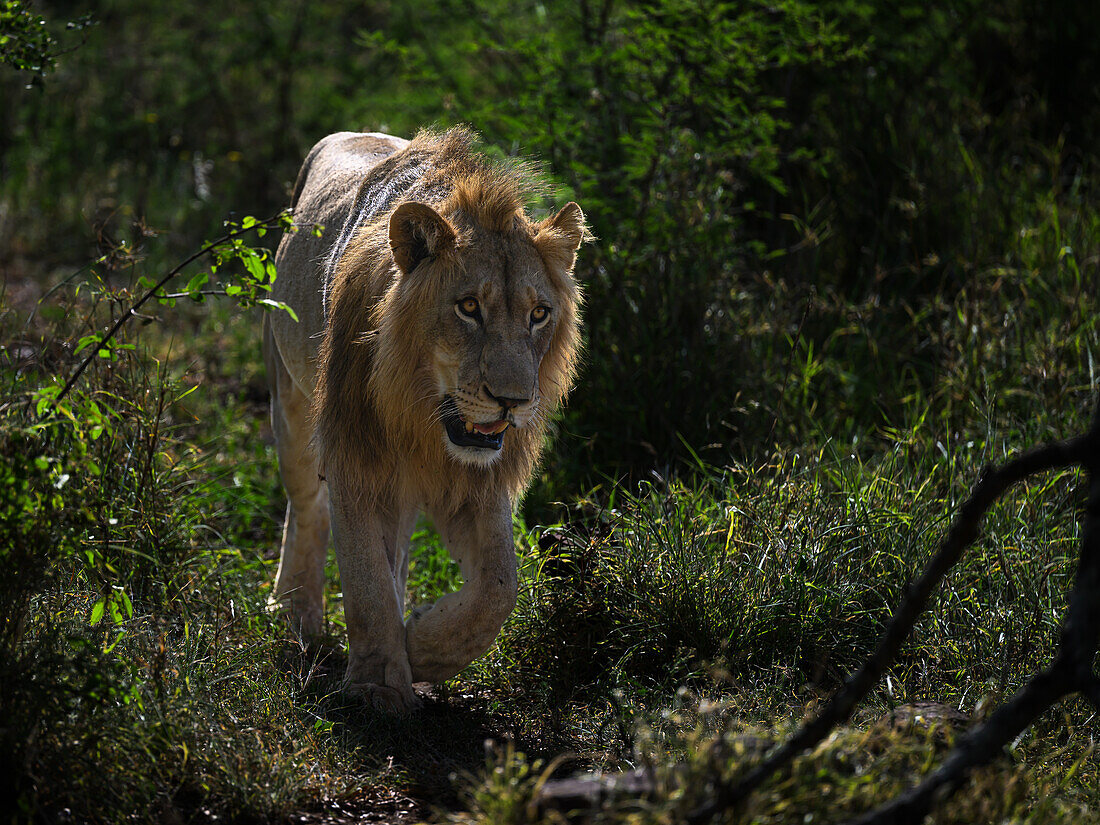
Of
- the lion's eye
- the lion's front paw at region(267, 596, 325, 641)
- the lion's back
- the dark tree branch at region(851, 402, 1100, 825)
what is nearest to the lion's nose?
the lion's eye

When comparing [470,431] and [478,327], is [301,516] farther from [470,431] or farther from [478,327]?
[478,327]

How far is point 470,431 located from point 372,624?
30.1 inches

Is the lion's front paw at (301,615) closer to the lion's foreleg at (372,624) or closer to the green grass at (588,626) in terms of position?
the green grass at (588,626)

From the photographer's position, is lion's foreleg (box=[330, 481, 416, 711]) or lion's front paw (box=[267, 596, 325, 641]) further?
lion's front paw (box=[267, 596, 325, 641])

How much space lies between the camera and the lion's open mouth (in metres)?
3.65

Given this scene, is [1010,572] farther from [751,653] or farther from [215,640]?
[215,640]

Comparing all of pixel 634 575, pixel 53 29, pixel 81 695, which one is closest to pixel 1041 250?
pixel 634 575

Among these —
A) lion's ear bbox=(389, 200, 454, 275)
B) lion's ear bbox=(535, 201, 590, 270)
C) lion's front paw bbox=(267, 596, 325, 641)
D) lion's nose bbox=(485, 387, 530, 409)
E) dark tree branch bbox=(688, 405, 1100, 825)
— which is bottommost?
lion's front paw bbox=(267, 596, 325, 641)

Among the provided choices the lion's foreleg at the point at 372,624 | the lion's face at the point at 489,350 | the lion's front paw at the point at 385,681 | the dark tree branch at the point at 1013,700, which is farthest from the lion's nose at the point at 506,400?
the dark tree branch at the point at 1013,700

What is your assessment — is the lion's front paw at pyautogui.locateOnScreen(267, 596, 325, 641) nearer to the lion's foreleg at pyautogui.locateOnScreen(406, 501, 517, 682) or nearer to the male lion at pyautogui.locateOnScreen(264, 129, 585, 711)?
the male lion at pyautogui.locateOnScreen(264, 129, 585, 711)

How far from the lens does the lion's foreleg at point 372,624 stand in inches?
150

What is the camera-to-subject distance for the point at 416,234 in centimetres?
372

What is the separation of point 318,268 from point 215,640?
162 centimetres

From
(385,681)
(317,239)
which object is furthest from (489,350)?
(317,239)
